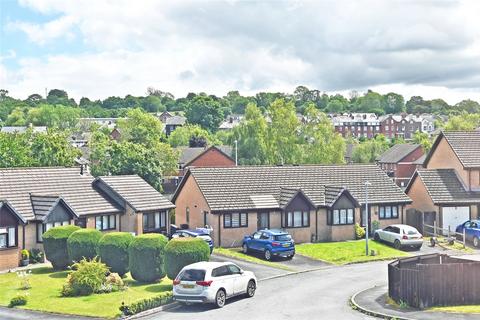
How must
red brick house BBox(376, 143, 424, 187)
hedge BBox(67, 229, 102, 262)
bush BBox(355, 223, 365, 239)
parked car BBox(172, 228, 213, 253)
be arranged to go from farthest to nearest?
1. red brick house BBox(376, 143, 424, 187)
2. bush BBox(355, 223, 365, 239)
3. parked car BBox(172, 228, 213, 253)
4. hedge BBox(67, 229, 102, 262)

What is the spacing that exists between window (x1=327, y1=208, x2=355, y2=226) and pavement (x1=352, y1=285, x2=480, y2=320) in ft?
59.2

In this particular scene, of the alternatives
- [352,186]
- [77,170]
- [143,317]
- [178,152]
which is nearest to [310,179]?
[352,186]

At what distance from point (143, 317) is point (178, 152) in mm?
70257

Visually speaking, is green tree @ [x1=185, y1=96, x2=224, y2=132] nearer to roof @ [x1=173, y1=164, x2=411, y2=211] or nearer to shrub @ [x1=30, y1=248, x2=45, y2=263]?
roof @ [x1=173, y1=164, x2=411, y2=211]

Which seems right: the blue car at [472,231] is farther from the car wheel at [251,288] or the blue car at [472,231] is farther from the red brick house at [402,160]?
the red brick house at [402,160]

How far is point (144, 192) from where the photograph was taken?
1972 inches

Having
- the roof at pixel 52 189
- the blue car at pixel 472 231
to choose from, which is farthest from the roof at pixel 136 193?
the blue car at pixel 472 231

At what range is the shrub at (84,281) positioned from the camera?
31875mm

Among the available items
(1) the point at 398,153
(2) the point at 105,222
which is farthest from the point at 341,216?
(1) the point at 398,153

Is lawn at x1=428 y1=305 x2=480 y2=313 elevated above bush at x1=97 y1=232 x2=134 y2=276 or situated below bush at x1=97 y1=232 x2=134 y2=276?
below

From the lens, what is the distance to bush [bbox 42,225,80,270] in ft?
124

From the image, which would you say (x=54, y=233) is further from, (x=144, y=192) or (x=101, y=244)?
(x=144, y=192)

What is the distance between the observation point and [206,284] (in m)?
28.6

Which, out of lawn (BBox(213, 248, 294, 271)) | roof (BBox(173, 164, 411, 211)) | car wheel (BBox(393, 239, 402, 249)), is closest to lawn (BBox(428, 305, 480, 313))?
lawn (BBox(213, 248, 294, 271))
